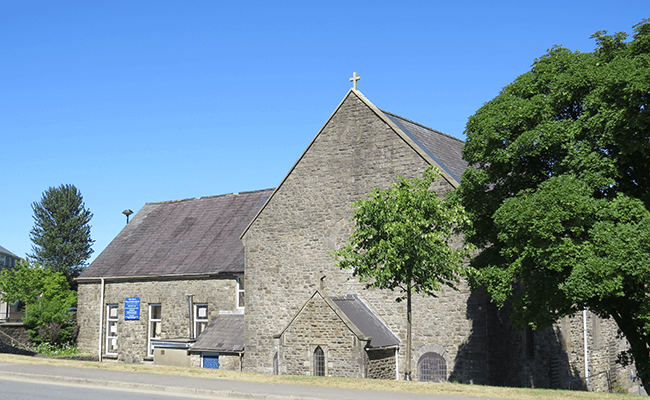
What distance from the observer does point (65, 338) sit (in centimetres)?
3791

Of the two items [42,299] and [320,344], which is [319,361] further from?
[42,299]

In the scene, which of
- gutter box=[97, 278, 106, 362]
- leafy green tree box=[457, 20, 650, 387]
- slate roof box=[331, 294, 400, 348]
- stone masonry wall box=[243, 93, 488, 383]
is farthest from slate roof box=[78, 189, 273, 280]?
leafy green tree box=[457, 20, 650, 387]

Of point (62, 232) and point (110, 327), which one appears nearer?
point (110, 327)

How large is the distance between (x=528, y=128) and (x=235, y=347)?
16450 millimetres

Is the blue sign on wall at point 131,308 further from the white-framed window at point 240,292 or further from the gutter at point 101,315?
the white-framed window at point 240,292

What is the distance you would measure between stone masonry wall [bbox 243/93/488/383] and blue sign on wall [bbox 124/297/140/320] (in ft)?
34.0

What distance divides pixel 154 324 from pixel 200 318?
11.3ft

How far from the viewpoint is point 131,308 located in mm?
34875

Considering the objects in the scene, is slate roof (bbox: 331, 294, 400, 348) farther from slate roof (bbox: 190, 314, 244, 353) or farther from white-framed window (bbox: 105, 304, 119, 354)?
white-framed window (bbox: 105, 304, 119, 354)

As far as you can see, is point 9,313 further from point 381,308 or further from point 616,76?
point 616,76

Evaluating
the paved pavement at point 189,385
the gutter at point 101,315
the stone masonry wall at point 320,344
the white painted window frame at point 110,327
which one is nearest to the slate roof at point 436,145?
the stone masonry wall at point 320,344

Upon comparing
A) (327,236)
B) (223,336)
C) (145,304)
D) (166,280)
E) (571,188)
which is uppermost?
(571,188)

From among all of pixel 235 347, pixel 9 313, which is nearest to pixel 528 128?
pixel 235 347

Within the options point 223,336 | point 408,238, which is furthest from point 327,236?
point 223,336
